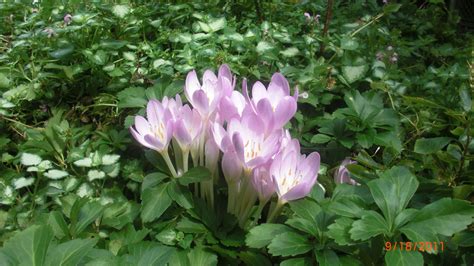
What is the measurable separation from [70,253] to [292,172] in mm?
539

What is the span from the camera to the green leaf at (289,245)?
1.03 meters

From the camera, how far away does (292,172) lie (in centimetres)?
114

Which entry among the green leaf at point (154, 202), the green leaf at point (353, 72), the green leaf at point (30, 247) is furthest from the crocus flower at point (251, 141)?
the green leaf at point (353, 72)

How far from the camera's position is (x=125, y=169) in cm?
162

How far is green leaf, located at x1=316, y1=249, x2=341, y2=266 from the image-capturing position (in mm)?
1014

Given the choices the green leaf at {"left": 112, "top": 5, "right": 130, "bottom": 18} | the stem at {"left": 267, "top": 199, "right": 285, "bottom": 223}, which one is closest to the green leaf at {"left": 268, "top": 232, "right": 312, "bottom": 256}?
the stem at {"left": 267, "top": 199, "right": 285, "bottom": 223}

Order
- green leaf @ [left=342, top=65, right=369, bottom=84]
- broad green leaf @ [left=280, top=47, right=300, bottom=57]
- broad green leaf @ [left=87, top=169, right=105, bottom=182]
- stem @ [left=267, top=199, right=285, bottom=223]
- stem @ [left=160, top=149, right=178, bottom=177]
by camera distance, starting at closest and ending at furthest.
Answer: stem @ [left=267, top=199, right=285, bottom=223]
stem @ [left=160, top=149, right=178, bottom=177]
broad green leaf @ [left=87, top=169, right=105, bottom=182]
green leaf @ [left=342, top=65, right=369, bottom=84]
broad green leaf @ [left=280, top=47, right=300, bottom=57]

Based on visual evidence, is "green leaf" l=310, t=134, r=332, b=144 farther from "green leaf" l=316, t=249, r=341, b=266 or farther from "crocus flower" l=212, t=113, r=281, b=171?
"green leaf" l=316, t=249, r=341, b=266

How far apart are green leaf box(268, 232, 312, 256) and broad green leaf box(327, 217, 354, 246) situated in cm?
7

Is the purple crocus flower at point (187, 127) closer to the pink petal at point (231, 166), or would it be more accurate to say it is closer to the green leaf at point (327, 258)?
the pink petal at point (231, 166)

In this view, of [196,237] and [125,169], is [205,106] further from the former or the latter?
[125,169]

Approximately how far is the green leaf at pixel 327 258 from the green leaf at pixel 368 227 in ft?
0.26

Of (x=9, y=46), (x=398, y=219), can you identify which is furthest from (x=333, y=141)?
(x=9, y=46)
